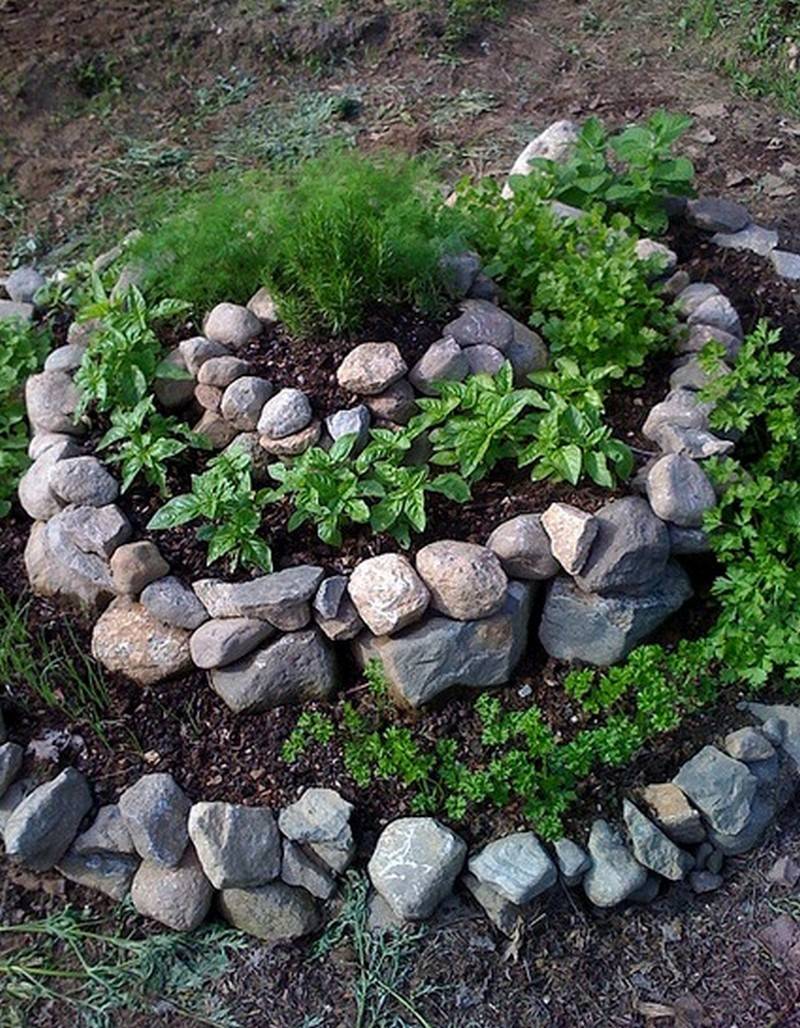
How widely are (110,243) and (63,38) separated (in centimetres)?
154

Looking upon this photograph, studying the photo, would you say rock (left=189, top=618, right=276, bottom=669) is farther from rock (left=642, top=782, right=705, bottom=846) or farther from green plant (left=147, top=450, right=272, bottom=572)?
rock (left=642, top=782, right=705, bottom=846)

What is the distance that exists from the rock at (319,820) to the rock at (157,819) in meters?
0.25

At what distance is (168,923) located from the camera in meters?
2.88

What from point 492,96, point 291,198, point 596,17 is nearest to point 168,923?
point 291,198

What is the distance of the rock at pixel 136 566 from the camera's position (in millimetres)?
3170

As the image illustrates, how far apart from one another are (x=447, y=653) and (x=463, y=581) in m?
0.19

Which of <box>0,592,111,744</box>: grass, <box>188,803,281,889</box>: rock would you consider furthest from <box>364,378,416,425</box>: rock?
<box>188,803,281,889</box>: rock

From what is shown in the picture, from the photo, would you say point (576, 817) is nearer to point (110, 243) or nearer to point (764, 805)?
point (764, 805)

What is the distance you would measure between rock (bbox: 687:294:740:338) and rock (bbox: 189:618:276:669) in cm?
170

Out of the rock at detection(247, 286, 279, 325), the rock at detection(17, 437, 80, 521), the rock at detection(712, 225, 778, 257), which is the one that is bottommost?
the rock at detection(712, 225, 778, 257)

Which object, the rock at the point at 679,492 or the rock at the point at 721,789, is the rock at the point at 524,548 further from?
the rock at the point at 721,789

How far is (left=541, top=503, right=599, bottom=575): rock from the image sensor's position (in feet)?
9.91

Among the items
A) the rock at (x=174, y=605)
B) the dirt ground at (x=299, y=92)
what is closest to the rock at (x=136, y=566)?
the rock at (x=174, y=605)

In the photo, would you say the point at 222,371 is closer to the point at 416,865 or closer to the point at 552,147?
the point at 416,865
